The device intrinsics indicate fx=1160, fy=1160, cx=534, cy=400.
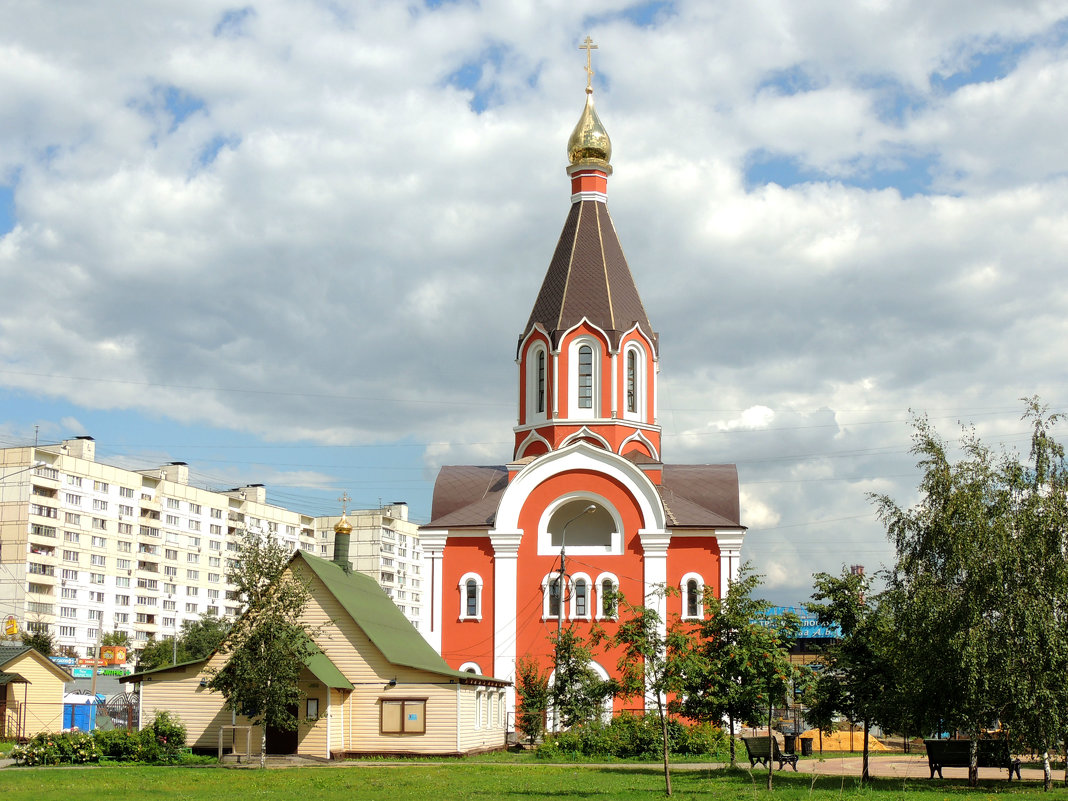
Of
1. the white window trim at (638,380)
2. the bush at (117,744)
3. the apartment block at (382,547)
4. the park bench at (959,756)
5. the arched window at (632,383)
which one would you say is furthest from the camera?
the apartment block at (382,547)

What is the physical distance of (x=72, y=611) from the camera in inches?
2579

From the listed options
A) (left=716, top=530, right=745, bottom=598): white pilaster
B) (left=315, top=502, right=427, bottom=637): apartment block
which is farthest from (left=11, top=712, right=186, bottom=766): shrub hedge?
(left=315, top=502, right=427, bottom=637): apartment block

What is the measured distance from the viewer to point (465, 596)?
34.9 meters

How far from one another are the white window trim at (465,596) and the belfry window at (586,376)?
6.36m

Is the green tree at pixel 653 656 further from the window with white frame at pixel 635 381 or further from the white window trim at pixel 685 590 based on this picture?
the window with white frame at pixel 635 381

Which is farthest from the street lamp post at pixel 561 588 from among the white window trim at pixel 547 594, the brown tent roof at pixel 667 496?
the brown tent roof at pixel 667 496

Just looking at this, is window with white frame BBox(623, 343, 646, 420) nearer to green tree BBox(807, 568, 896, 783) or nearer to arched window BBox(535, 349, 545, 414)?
arched window BBox(535, 349, 545, 414)

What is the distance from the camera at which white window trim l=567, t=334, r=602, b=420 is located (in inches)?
1442

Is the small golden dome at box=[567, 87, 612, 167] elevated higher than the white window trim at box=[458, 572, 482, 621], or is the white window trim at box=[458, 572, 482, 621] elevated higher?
the small golden dome at box=[567, 87, 612, 167]

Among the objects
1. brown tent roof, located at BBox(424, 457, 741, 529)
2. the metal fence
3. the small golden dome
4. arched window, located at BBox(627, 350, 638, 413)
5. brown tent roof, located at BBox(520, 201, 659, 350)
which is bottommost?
the metal fence

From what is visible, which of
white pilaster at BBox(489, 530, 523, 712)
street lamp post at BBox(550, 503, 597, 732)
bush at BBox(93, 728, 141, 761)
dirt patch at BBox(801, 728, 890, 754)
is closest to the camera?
bush at BBox(93, 728, 141, 761)

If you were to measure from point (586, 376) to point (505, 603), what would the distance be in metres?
7.67

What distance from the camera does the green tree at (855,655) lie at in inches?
814

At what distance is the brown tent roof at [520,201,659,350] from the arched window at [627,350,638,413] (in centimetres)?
97
